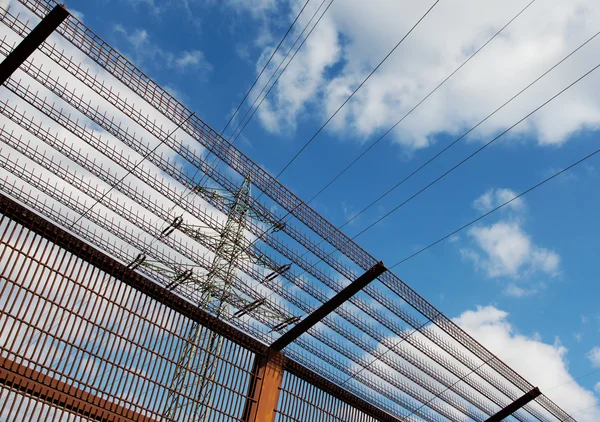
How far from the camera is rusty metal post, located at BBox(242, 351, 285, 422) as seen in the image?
17.3 metres

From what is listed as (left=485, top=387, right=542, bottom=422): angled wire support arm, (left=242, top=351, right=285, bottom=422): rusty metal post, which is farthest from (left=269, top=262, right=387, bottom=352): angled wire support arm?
(left=485, top=387, right=542, bottom=422): angled wire support arm

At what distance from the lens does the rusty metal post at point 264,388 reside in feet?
56.9

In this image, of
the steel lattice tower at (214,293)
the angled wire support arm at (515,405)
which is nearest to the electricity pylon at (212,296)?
the steel lattice tower at (214,293)

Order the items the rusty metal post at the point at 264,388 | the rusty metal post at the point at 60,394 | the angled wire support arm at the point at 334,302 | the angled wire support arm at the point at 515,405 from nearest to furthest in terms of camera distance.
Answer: the rusty metal post at the point at 60,394 → the angled wire support arm at the point at 334,302 → the rusty metal post at the point at 264,388 → the angled wire support arm at the point at 515,405

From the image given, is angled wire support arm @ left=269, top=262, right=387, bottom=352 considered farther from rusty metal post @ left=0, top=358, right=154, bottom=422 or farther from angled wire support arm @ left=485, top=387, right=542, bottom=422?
angled wire support arm @ left=485, top=387, right=542, bottom=422

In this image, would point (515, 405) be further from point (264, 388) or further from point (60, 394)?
point (60, 394)

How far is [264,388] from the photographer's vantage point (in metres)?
17.9

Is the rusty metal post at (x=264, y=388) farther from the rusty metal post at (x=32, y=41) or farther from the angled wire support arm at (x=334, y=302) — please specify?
the rusty metal post at (x=32, y=41)

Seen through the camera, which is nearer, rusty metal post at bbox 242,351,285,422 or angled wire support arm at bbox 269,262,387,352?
angled wire support arm at bbox 269,262,387,352

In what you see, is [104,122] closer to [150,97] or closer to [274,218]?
[150,97]

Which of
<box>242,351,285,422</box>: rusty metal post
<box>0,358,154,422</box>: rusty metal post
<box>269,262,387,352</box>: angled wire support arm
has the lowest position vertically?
<box>0,358,154,422</box>: rusty metal post

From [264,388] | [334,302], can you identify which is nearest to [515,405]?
[334,302]

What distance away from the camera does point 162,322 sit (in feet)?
52.0

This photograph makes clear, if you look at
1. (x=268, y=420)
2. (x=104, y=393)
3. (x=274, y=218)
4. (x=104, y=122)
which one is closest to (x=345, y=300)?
(x=274, y=218)
